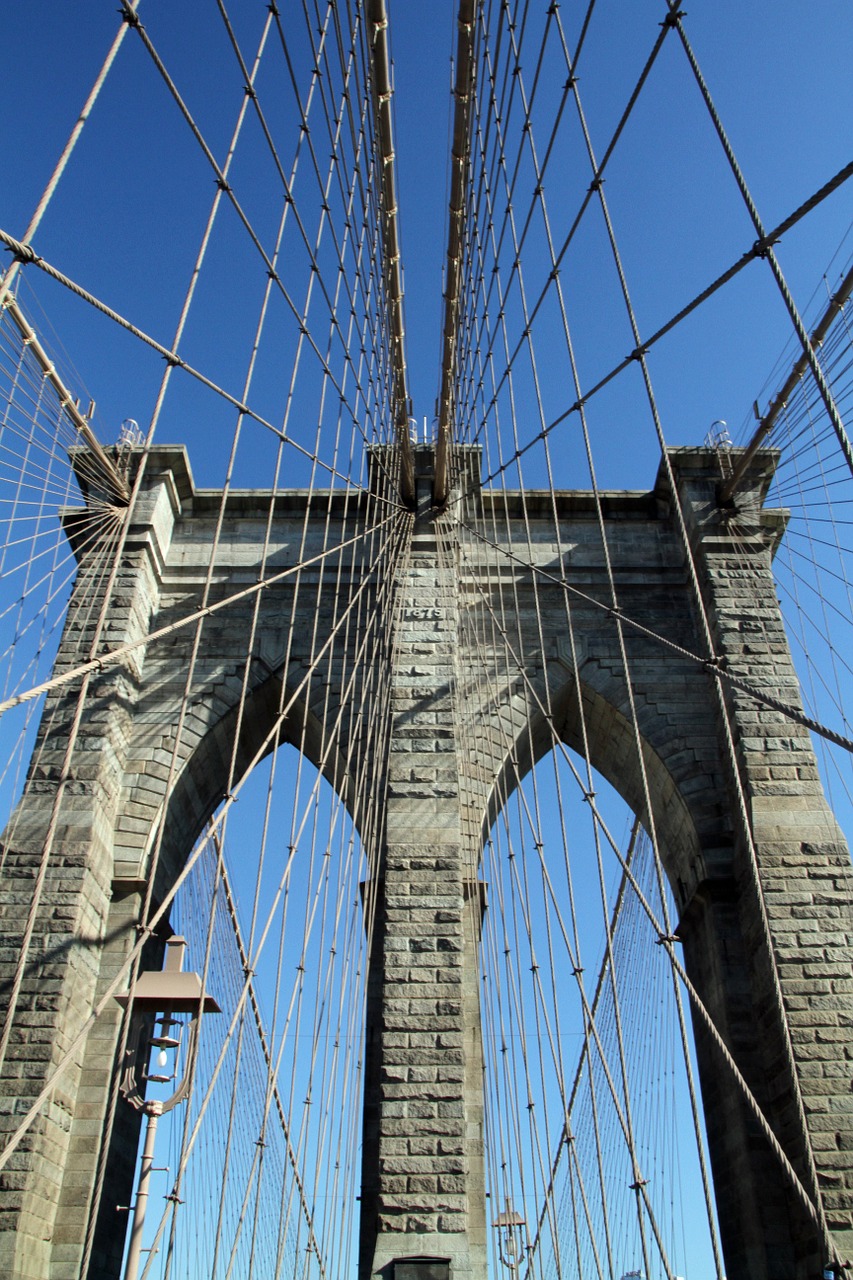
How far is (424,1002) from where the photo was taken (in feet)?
26.8

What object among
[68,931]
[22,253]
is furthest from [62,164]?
[68,931]

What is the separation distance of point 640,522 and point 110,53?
8376mm

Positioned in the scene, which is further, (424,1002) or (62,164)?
(424,1002)

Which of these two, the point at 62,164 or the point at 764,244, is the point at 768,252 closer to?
the point at 764,244

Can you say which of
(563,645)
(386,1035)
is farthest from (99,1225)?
(563,645)

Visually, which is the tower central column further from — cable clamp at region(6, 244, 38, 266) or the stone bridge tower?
cable clamp at region(6, 244, 38, 266)

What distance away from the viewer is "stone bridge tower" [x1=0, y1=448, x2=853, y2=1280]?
7.64 metres

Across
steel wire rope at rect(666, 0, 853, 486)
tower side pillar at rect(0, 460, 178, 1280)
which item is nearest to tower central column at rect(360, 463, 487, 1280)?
tower side pillar at rect(0, 460, 178, 1280)

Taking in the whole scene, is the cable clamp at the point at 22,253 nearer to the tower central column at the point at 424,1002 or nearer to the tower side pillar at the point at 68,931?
the tower side pillar at the point at 68,931

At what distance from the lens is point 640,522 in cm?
1151

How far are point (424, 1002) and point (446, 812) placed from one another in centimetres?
157

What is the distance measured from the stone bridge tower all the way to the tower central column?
0.07 feet

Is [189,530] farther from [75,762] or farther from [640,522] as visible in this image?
[640,522]

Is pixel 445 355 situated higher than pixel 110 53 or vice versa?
pixel 445 355
